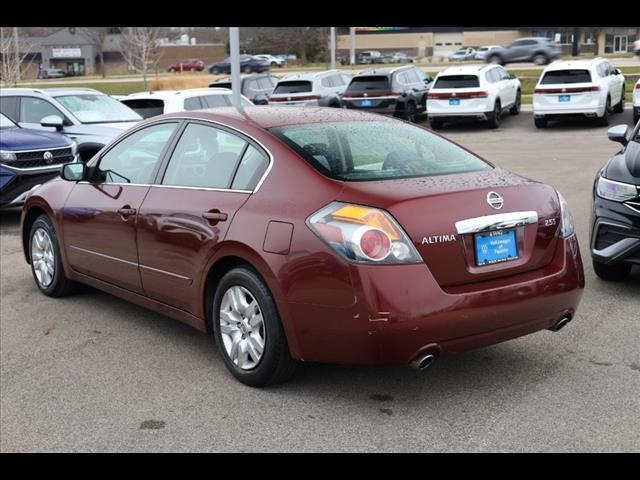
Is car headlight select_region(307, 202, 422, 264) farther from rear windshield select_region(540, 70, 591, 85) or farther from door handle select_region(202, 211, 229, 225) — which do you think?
rear windshield select_region(540, 70, 591, 85)

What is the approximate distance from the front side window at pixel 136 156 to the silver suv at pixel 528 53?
4778 centimetres

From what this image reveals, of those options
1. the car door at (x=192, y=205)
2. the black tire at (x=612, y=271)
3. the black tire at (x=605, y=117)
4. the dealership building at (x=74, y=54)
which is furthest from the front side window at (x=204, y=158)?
the dealership building at (x=74, y=54)

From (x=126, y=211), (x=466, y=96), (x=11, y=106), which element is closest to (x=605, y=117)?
(x=466, y=96)

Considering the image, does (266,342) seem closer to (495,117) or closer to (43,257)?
(43,257)

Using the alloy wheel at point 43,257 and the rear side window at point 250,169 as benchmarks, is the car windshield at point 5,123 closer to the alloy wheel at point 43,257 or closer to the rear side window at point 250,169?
the alloy wheel at point 43,257

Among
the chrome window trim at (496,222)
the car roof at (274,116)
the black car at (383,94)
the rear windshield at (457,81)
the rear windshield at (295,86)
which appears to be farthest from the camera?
the rear windshield at (295,86)

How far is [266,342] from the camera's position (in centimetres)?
446

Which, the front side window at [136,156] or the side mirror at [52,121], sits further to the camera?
the side mirror at [52,121]

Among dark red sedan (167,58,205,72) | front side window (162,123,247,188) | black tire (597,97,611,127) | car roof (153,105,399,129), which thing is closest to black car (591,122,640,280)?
car roof (153,105,399,129)

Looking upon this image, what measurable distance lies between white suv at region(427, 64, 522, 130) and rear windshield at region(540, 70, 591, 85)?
1.48m

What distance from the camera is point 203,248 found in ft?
15.8

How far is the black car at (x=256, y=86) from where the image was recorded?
24797 mm

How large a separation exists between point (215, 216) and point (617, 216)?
129 inches
